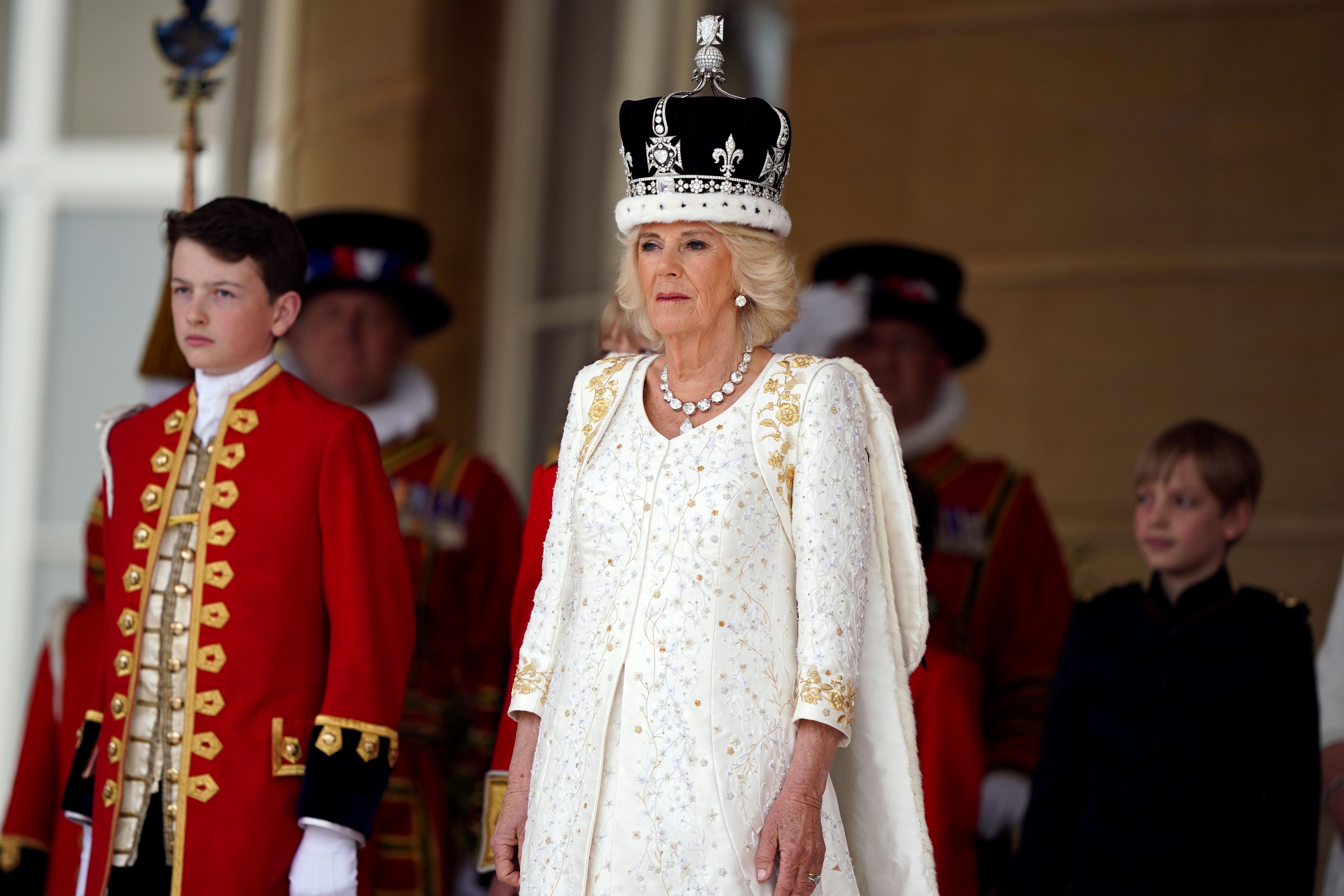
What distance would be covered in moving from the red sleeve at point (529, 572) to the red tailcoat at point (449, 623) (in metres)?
1.09

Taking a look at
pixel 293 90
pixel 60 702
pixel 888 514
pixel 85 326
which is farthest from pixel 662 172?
pixel 85 326

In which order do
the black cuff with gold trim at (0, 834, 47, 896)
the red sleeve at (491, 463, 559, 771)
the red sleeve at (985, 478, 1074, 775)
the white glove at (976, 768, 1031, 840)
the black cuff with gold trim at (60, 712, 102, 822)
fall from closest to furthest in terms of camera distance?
the black cuff with gold trim at (60, 712, 102, 822), the red sleeve at (491, 463, 559, 771), the black cuff with gold trim at (0, 834, 47, 896), the white glove at (976, 768, 1031, 840), the red sleeve at (985, 478, 1074, 775)

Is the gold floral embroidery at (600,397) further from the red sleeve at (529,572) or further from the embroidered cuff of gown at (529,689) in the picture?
the red sleeve at (529,572)

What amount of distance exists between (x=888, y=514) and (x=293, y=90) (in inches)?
182

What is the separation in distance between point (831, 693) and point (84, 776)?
1324 millimetres

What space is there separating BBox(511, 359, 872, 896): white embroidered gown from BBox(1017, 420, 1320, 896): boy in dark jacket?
1181mm

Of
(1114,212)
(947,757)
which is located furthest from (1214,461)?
(1114,212)

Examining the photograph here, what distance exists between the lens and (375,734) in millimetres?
2895

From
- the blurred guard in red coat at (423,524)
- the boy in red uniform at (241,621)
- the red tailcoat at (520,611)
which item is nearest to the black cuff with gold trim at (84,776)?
the boy in red uniform at (241,621)

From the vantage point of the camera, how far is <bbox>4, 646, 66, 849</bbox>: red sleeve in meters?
3.71

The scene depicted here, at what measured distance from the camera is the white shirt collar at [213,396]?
3.06m

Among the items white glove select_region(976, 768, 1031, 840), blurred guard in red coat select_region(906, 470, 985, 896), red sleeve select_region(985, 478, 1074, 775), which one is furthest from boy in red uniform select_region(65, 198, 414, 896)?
red sleeve select_region(985, 478, 1074, 775)

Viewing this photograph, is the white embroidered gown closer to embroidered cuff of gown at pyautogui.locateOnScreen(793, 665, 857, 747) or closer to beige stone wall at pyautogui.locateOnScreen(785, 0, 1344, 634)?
embroidered cuff of gown at pyautogui.locateOnScreen(793, 665, 857, 747)

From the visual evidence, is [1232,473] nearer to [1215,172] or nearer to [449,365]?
[1215,172]
